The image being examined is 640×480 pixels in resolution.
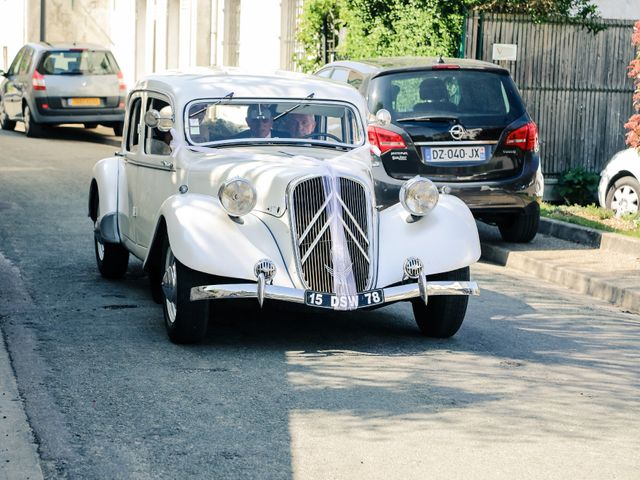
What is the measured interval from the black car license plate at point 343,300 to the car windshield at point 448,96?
171 inches

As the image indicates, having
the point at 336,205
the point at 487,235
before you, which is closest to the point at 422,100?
the point at 487,235

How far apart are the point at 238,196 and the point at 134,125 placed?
2.63 m

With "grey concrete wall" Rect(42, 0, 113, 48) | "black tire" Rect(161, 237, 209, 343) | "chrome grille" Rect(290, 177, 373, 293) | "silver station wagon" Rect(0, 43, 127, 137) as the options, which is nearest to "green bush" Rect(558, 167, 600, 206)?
"chrome grille" Rect(290, 177, 373, 293)

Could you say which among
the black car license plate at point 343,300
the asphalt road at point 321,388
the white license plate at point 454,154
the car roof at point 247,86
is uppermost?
the car roof at point 247,86

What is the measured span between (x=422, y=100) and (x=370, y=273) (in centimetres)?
440

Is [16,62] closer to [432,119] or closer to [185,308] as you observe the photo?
[432,119]

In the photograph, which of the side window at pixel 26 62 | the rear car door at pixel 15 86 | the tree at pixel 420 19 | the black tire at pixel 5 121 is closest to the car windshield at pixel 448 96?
the tree at pixel 420 19

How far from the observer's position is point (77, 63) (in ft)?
81.6

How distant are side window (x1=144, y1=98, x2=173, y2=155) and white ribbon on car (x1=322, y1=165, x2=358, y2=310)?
1668mm

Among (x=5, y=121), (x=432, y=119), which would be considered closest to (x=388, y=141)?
(x=432, y=119)

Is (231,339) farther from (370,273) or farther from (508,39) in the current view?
(508,39)

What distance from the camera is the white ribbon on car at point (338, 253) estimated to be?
7.89m

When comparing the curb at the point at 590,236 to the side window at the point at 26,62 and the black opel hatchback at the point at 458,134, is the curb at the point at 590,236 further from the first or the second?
the side window at the point at 26,62

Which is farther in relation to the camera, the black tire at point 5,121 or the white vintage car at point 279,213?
the black tire at point 5,121
